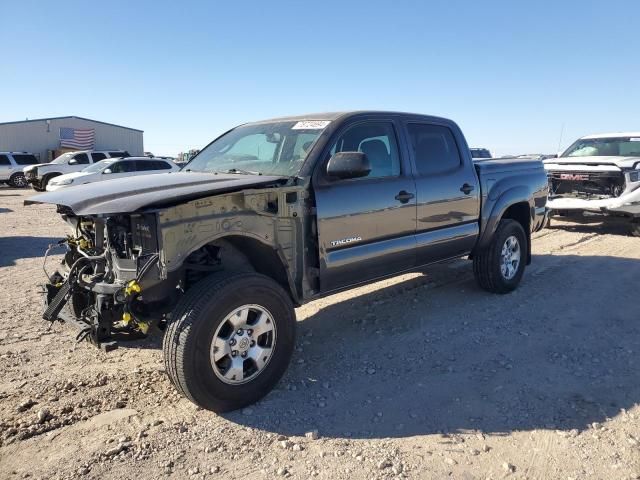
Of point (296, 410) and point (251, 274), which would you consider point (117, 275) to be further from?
point (296, 410)

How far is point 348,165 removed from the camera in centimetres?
375

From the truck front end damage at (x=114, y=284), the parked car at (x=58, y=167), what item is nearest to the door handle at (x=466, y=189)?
the truck front end damage at (x=114, y=284)

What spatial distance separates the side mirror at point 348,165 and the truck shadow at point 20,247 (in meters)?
5.97

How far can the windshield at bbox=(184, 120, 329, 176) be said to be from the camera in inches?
162

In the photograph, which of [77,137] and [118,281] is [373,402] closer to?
[118,281]

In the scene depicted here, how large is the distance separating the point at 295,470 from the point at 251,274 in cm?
125

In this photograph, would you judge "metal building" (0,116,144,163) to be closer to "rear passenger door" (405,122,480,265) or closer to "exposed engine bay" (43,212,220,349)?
"rear passenger door" (405,122,480,265)

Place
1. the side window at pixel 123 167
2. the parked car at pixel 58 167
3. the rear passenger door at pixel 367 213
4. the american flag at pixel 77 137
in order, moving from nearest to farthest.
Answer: the rear passenger door at pixel 367 213 → the side window at pixel 123 167 → the parked car at pixel 58 167 → the american flag at pixel 77 137

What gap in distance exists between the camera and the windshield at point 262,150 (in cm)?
412

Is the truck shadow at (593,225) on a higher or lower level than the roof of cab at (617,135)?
lower

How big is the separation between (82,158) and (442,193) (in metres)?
22.4

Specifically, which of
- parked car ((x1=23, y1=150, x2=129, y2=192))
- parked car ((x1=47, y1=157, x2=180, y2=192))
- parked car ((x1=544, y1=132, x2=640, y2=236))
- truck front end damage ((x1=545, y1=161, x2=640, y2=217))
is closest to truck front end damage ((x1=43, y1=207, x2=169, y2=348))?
truck front end damage ((x1=545, y1=161, x2=640, y2=217))

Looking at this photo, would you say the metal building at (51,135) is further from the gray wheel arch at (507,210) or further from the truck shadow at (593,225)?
the gray wheel arch at (507,210)

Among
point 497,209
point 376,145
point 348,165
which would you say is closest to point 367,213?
point 348,165
